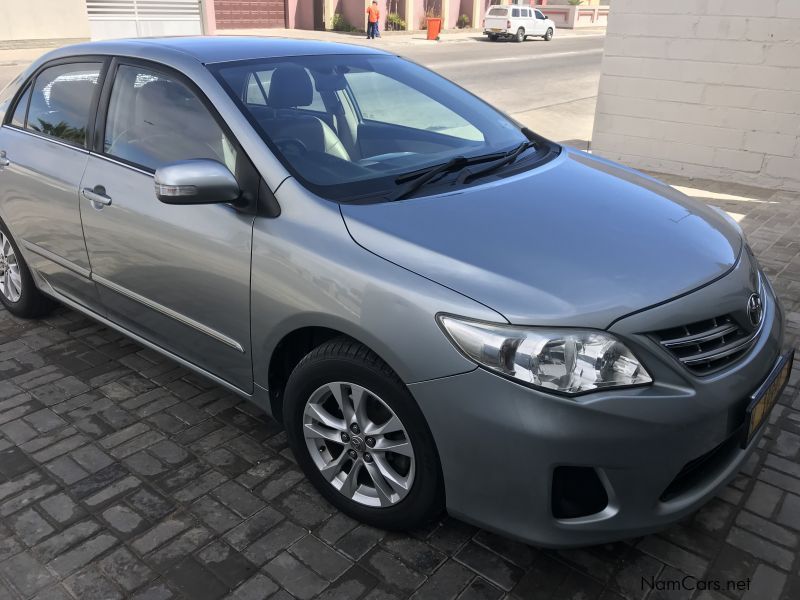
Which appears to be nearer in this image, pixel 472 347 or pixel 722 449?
pixel 472 347

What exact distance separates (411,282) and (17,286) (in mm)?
3227

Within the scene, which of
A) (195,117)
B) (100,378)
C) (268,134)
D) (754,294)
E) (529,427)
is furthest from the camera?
(100,378)

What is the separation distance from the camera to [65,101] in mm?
3729

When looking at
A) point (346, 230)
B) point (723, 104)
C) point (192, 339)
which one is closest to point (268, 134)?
point (346, 230)

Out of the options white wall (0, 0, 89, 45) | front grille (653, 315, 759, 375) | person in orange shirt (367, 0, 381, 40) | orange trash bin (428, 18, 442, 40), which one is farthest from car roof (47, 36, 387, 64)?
orange trash bin (428, 18, 442, 40)

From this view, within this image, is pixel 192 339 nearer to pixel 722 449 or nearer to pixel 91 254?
pixel 91 254

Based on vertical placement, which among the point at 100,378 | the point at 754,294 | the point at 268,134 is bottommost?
the point at 100,378

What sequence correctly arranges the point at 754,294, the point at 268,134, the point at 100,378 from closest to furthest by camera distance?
the point at 754,294, the point at 268,134, the point at 100,378

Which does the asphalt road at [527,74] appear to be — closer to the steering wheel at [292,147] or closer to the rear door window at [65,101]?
the rear door window at [65,101]

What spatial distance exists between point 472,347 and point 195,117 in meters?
1.64

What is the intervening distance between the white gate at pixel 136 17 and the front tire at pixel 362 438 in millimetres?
25341

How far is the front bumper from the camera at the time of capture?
6.73ft

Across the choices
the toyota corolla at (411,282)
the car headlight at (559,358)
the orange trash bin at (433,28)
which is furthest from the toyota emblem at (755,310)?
the orange trash bin at (433,28)

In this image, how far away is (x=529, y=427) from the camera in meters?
2.05
